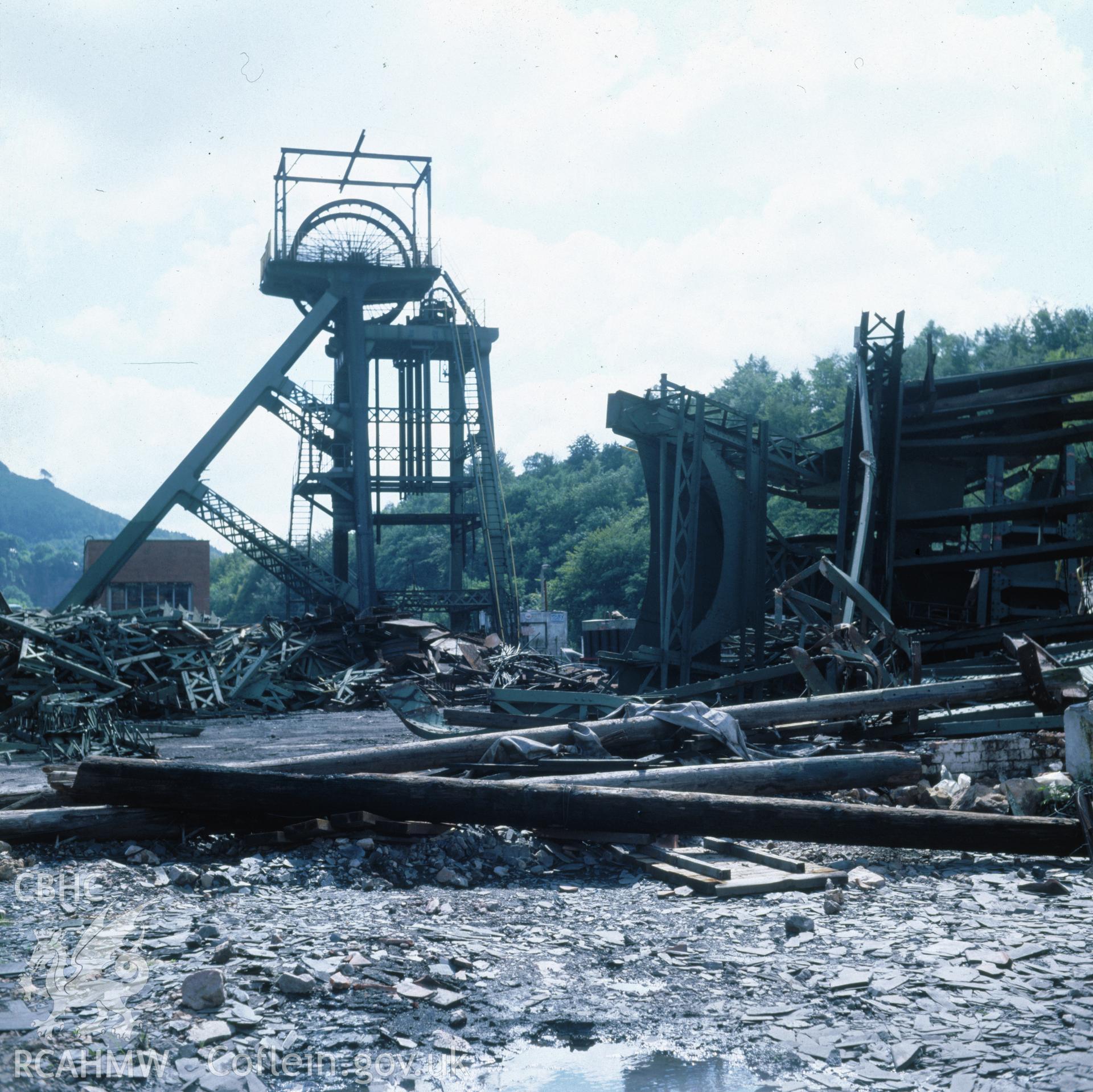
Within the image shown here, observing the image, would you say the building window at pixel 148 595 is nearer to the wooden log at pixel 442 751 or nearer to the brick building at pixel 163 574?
the brick building at pixel 163 574

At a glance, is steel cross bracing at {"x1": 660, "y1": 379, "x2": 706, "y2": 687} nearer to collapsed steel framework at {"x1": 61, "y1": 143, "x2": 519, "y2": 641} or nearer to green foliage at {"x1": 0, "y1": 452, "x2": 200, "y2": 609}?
collapsed steel framework at {"x1": 61, "y1": 143, "x2": 519, "y2": 641}

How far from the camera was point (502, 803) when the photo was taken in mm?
6613

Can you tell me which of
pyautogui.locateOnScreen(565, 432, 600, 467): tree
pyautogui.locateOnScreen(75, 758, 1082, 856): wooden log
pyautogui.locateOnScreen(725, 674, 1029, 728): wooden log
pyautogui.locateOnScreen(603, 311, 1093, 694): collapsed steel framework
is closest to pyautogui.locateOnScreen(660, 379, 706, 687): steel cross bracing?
pyautogui.locateOnScreen(603, 311, 1093, 694): collapsed steel framework

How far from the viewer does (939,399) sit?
56.4 feet

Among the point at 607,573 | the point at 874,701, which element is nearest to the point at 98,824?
the point at 874,701

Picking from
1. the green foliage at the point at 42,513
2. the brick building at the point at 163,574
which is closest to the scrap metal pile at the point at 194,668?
the brick building at the point at 163,574

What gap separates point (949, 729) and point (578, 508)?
70048 millimetres

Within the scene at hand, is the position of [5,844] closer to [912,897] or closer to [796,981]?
[796,981]

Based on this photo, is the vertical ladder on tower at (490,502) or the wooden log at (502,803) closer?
the wooden log at (502,803)

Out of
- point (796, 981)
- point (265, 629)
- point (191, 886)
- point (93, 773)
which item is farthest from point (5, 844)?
point (265, 629)

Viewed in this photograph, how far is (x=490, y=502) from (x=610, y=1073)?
28.5 metres

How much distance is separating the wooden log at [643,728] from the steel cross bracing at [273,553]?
20507 millimetres

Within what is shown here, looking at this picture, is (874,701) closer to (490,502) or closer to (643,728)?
(643,728)

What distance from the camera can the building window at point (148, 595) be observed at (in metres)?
42.6
